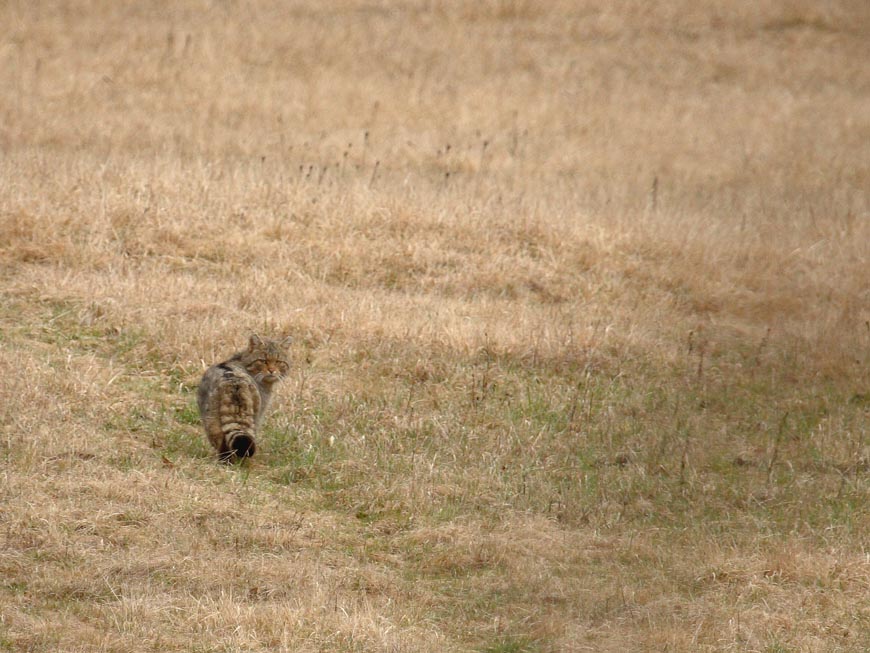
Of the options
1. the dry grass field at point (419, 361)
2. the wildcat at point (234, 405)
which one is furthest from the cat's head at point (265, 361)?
the dry grass field at point (419, 361)

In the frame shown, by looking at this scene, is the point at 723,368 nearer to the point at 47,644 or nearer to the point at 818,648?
the point at 818,648

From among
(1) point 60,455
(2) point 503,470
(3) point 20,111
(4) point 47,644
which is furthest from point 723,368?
(3) point 20,111

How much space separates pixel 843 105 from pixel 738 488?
1671 cm

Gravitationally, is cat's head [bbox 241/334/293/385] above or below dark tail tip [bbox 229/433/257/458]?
above

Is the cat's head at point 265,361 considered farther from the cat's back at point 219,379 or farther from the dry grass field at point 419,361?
the dry grass field at point 419,361

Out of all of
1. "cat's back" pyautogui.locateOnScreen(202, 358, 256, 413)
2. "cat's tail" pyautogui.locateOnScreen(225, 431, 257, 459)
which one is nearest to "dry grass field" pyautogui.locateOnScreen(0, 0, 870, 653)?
"cat's tail" pyautogui.locateOnScreen(225, 431, 257, 459)

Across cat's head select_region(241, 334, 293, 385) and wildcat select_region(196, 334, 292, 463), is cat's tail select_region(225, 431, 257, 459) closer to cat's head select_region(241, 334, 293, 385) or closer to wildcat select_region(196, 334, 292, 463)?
wildcat select_region(196, 334, 292, 463)

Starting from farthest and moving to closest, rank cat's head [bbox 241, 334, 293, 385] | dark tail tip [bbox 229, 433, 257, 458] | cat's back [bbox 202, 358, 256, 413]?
1. cat's head [bbox 241, 334, 293, 385]
2. cat's back [bbox 202, 358, 256, 413]
3. dark tail tip [bbox 229, 433, 257, 458]

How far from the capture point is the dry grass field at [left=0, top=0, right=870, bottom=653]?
5.77m

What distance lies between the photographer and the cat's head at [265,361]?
7.75 meters

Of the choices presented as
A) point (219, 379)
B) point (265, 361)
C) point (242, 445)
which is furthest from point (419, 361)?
point (242, 445)

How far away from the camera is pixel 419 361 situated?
30.5ft

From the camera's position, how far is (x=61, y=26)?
2083cm

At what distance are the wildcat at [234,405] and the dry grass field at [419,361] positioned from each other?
18cm
